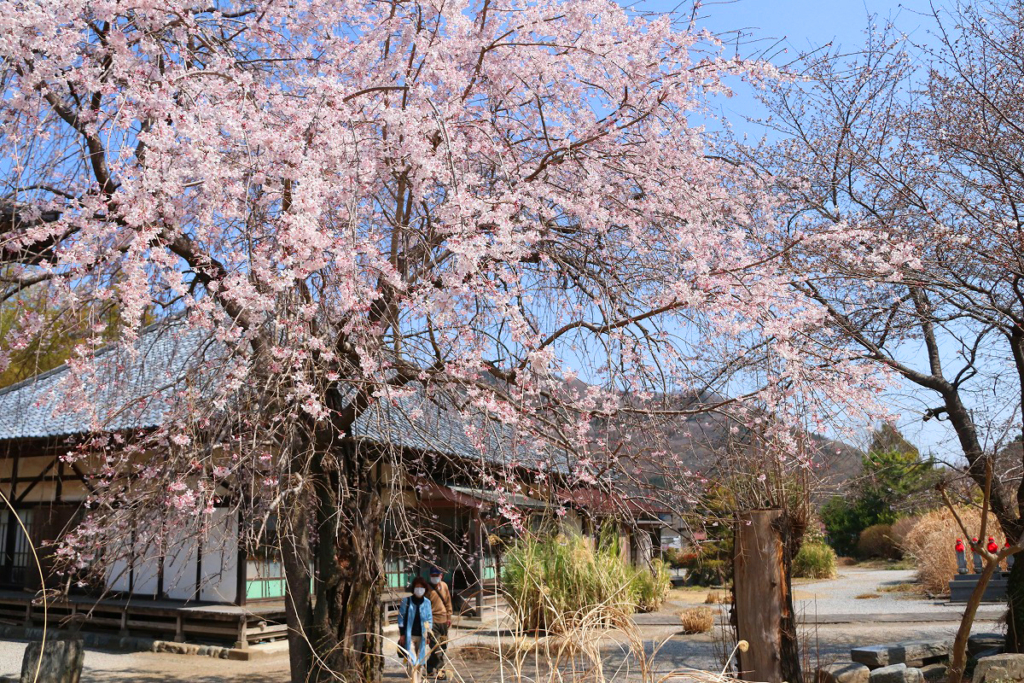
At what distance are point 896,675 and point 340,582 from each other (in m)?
4.90

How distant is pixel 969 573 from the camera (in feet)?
54.6

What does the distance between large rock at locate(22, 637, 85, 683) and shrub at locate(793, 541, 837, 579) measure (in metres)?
20.3

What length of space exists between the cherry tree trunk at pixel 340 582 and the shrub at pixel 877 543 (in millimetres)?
25847

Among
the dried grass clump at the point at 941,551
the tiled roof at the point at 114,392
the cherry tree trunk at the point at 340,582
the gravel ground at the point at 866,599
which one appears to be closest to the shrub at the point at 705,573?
the gravel ground at the point at 866,599

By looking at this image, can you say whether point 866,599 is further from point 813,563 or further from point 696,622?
point 696,622

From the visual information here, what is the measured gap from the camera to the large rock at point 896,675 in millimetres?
7195

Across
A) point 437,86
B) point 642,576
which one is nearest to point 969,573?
point 642,576

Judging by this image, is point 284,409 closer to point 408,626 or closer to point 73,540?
point 73,540

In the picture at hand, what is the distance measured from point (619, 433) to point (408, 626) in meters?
3.04

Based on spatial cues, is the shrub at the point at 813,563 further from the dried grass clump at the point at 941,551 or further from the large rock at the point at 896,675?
the large rock at the point at 896,675

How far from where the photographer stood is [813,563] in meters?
23.4

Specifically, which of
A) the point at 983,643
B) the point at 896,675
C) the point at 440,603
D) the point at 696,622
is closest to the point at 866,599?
the point at 696,622

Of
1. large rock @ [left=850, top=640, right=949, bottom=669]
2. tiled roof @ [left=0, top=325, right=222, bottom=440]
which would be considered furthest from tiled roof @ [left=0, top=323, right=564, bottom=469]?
large rock @ [left=850, top=640, right=949, bottom=669]

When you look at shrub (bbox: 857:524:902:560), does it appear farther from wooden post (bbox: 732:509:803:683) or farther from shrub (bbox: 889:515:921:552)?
wooden post (bbox: 732:509:803:683)
